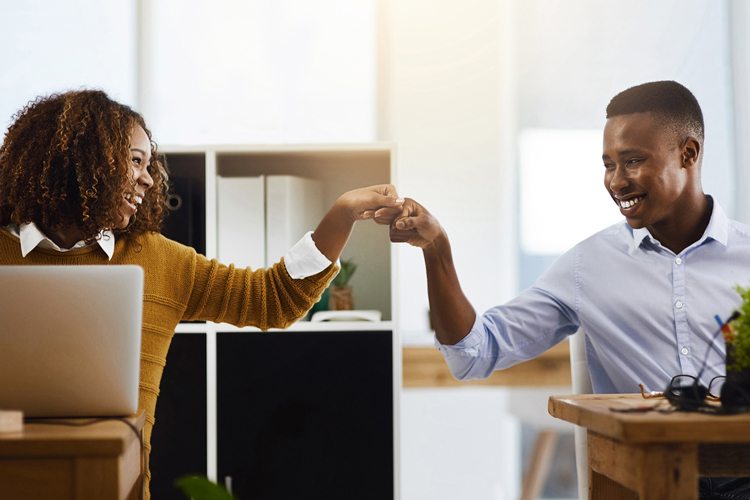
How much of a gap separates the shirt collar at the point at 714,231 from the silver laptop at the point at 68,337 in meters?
1.17

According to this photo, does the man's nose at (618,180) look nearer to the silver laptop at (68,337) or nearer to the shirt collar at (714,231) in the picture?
the shirt collar at (714,231)

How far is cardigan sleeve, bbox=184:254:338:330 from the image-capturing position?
204 centimetres

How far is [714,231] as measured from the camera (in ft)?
6.63

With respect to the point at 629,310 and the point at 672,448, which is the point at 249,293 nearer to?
the point at 629,310

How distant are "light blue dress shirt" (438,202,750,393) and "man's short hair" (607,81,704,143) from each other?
22 cm

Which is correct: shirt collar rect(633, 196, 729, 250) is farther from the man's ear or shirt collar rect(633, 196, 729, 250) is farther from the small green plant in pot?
the small green plant in pot

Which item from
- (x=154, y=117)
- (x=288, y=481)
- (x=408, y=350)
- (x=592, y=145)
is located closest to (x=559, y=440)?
(x=408, y=350)

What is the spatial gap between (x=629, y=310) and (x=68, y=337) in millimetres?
1212

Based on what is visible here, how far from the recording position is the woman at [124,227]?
190cm

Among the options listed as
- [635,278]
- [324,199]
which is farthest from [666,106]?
[324,199]

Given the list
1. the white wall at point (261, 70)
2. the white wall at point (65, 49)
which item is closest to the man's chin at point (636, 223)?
the white wall at point (261, 70)

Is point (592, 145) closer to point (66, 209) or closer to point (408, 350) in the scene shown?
point (408, 350)

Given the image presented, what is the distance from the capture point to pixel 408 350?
3.33 metres

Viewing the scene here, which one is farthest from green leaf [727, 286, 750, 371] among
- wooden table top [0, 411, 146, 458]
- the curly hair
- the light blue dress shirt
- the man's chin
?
the curly hair
